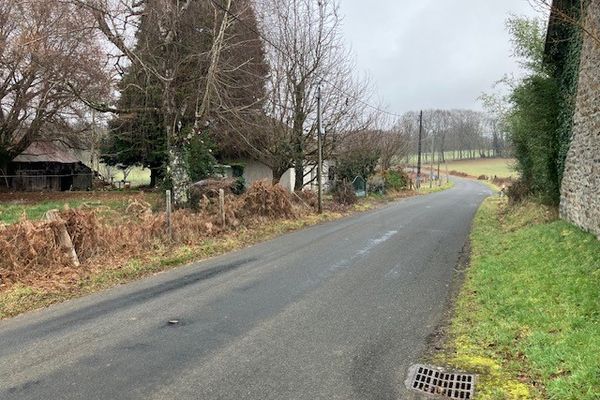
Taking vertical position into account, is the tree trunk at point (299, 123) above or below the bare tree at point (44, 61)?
below

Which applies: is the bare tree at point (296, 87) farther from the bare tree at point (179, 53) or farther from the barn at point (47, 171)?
the barn at point (47, 171)

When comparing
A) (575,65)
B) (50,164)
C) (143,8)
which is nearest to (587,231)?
(575,65)

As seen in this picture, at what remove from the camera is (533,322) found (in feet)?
18.6

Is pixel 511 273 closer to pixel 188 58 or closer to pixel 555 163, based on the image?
pixel 555 163

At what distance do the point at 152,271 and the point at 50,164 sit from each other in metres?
33.0

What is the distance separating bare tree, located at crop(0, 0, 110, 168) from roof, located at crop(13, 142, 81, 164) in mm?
7114

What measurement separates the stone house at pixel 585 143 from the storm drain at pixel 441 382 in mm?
6388

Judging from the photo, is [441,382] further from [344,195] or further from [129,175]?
[129,175]

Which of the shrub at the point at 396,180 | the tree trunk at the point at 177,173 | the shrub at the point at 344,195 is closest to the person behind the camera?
the tree trunk at the point at 177,173

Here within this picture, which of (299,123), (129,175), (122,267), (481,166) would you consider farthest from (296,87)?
(481,166)

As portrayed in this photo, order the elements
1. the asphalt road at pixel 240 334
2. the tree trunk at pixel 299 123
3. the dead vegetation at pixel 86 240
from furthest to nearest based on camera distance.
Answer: the tree trunk at pixel 299 123
the dead vegetation at pixel 86 240
the asphalt road at pixel 240 334

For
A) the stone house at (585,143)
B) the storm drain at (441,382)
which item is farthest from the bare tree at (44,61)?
the storm drain at (441,382)

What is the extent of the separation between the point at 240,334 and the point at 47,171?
37292mm

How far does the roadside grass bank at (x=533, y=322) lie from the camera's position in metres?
4.22
